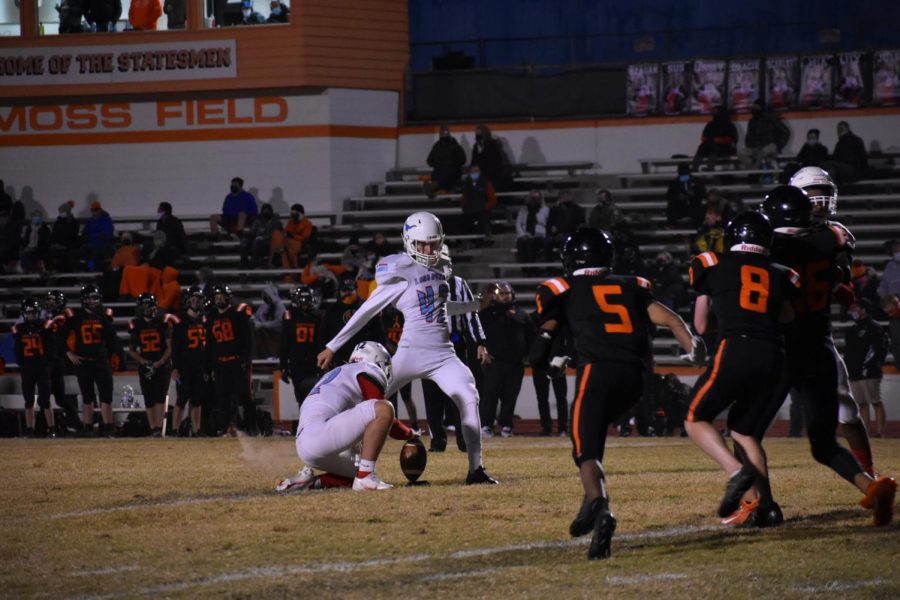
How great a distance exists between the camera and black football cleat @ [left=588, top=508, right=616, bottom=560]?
616 cm

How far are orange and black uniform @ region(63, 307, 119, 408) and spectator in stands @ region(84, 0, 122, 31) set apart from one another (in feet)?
31.5

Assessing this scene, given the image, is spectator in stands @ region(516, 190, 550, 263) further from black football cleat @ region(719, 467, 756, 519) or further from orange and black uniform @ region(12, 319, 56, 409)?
black football cleat @ region(719, 467, 756, 519)

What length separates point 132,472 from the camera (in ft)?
36.7

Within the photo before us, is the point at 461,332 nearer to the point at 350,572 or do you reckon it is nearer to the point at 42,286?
the point at 350,572

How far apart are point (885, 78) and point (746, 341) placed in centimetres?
1792

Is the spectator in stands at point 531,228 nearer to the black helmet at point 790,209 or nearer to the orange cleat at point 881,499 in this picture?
the black helmet at point 790,209

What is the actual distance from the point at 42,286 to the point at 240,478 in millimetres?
14867

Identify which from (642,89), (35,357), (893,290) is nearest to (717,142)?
(642,89)

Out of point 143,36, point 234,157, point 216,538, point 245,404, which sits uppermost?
point 143,36

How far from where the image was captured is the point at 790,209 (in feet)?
24.3

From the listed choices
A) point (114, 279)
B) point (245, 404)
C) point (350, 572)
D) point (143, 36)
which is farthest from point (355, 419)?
point (143, 36)

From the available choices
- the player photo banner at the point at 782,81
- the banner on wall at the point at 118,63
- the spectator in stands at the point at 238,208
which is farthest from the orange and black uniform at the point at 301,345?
the player photo banner at the point at 782,81

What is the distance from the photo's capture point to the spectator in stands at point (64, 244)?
80.1 ft

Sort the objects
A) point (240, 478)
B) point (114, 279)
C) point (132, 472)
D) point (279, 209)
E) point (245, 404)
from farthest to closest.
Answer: point (279, 209) < point (114, 279) < point (245, 404) < point (132, 472) < point (240, 478)
